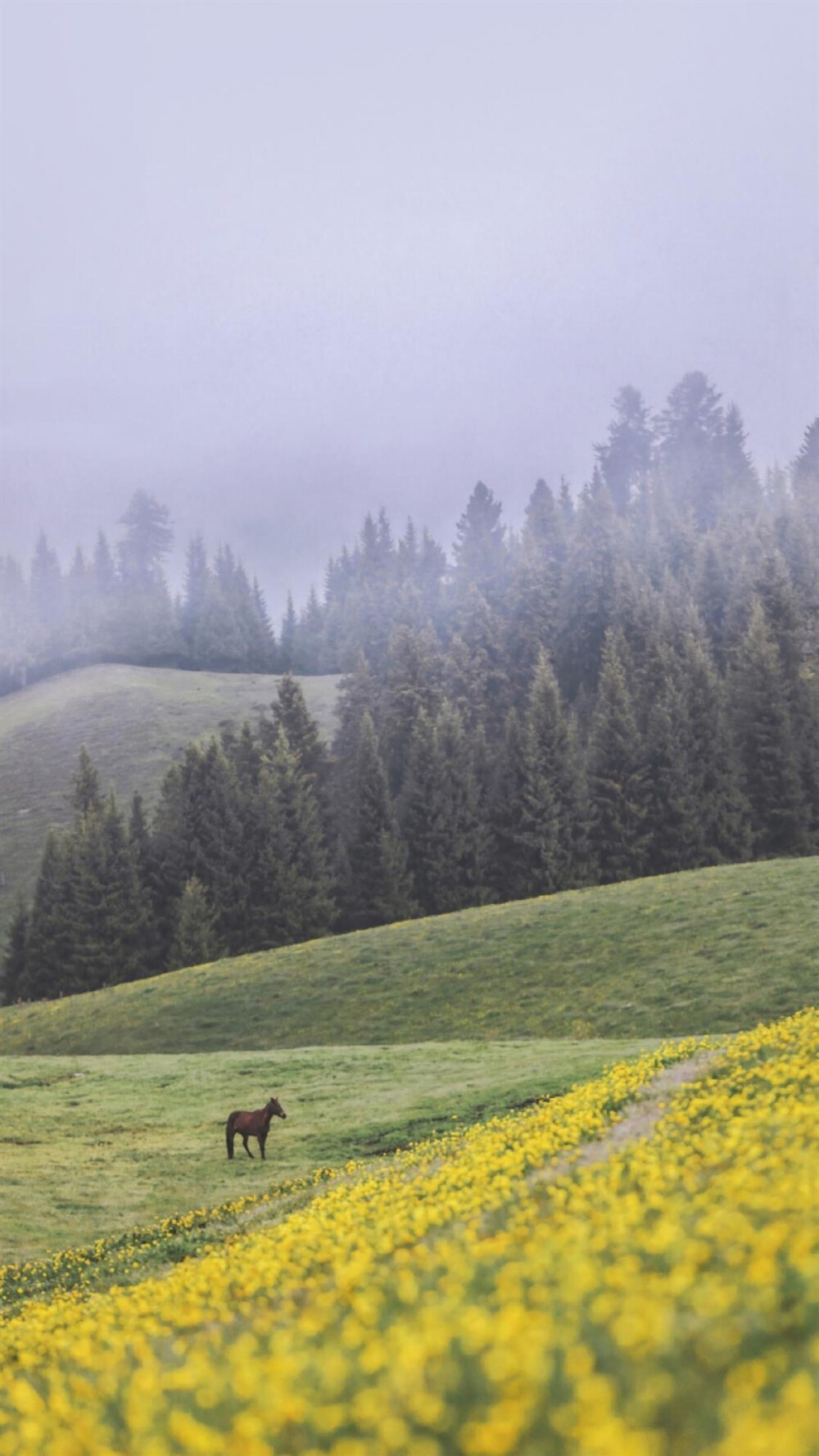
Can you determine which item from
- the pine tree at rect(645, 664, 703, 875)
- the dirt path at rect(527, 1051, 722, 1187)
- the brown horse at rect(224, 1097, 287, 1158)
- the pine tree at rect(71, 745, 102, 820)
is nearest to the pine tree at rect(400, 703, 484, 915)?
the pine tree at rect(645, 664, 703, 875)

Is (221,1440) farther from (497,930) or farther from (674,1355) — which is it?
(497,930)

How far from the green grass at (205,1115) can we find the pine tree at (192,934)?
29.0 meters

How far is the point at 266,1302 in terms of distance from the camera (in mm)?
9602

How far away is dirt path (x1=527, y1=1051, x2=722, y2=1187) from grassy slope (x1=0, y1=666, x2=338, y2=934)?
9718 cm

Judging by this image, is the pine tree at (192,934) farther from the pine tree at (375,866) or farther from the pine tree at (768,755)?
the pine tree at (768,755)

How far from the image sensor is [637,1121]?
1498cm

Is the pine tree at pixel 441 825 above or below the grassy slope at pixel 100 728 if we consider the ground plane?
below

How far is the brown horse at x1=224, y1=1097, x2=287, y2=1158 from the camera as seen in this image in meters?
28.3

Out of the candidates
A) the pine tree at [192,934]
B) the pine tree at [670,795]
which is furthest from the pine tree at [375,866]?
the pine tree at [670,795]

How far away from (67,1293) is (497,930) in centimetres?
4170

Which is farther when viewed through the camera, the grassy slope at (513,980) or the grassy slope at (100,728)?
the grassy slope at (100,728)

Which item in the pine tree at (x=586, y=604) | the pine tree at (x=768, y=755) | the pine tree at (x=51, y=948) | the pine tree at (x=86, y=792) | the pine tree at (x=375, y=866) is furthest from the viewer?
the pine tree at (x=586, y=604)

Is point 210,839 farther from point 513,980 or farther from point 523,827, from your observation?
point 513,980

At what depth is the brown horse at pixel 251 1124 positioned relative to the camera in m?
28.3
